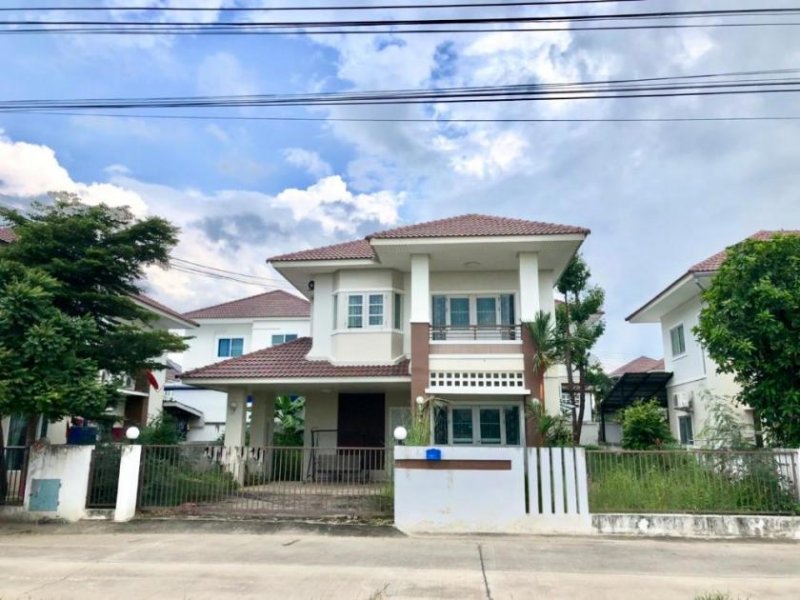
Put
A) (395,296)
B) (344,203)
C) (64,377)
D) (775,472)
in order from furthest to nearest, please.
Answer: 1. (344,203)
2. (395,296)
3. (64,377)
4. (775,472)

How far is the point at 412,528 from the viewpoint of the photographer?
395 inches

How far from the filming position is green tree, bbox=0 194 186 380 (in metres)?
11.6

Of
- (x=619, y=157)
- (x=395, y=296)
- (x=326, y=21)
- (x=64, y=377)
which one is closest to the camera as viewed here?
(x=326, y=21)

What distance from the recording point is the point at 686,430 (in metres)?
19.0

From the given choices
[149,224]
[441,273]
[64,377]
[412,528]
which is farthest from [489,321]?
[64,377]

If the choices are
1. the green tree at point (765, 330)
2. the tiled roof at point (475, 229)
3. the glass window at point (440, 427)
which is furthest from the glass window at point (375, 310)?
the green tree at point (765, 330)

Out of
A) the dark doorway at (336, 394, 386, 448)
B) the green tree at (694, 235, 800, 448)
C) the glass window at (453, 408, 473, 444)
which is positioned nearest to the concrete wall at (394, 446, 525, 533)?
the green tree at (694, 235, 800, 448)

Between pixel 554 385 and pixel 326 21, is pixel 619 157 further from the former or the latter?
pixel 326 21

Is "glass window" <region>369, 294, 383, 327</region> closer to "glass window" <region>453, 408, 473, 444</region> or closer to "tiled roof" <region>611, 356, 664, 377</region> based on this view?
"glass window" <region>453, 408, 473, 444</region>

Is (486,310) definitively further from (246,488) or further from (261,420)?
(246,488)

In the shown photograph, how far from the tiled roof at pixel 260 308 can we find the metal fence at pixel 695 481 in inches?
950

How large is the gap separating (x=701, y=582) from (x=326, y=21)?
9512 mm

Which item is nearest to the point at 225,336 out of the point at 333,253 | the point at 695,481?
the point at 333,253

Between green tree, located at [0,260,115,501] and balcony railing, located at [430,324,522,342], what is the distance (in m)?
7.97
